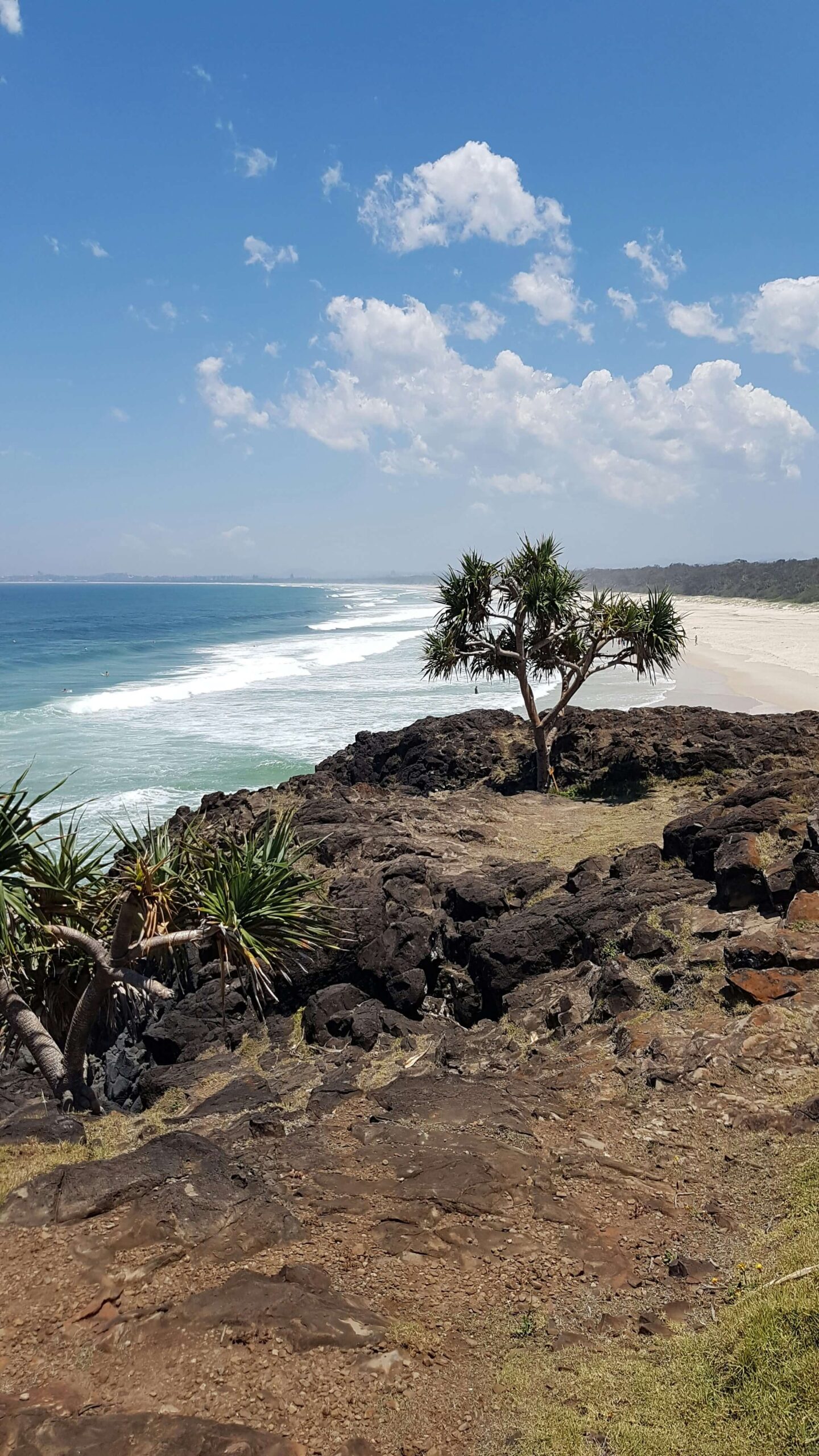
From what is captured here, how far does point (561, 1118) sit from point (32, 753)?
28.0 m

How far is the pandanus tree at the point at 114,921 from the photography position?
25.3ft

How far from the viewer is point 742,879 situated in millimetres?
9531

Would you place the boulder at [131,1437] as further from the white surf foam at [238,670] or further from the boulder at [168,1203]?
the white surf foam at [238,670]

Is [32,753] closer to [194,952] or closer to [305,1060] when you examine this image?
[194,952]

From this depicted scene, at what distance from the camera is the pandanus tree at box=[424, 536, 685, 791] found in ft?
64.1

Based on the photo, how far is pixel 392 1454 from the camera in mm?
3721

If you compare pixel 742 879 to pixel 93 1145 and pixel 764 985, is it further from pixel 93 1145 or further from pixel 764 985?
pixel 93 1145

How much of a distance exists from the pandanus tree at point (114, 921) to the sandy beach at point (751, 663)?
26.5 metres

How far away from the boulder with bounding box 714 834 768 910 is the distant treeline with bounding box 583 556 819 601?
305ft

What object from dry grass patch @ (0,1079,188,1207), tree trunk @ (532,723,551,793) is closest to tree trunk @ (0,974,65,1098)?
dry grass patch @ (0,1079,188,1207)

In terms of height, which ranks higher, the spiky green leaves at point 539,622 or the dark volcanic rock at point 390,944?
the spiky green leaves at point 539,622

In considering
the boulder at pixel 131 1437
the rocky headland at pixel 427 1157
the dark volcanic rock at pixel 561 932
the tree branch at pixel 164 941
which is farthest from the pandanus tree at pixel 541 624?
the boulder at pixel 131 1437

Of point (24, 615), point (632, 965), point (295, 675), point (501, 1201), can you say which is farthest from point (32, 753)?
point (24, 615)

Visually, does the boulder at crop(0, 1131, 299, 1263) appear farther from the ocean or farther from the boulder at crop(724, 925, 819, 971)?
the ocean
